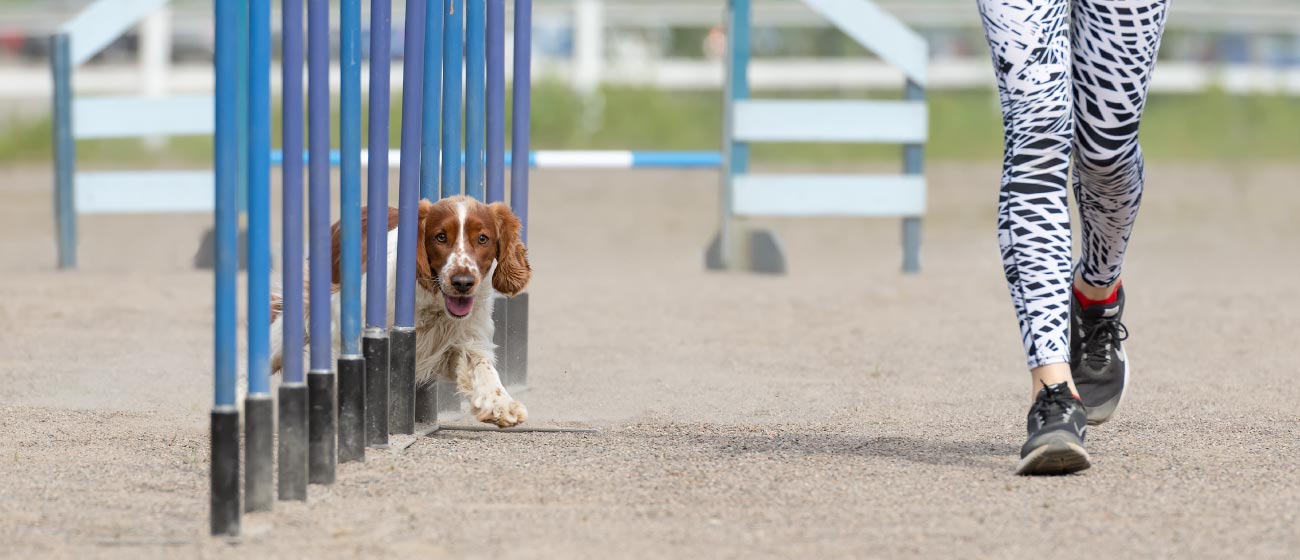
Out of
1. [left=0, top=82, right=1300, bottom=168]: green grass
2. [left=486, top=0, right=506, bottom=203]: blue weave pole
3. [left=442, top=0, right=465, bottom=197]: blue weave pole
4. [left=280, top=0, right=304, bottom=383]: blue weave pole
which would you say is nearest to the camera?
[left=280, top=0, right=304, bottom=383]: blue weave pole

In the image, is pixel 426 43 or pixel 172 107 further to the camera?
pixel 172 107

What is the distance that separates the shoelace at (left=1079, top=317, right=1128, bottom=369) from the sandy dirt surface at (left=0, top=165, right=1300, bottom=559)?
8.0 inches

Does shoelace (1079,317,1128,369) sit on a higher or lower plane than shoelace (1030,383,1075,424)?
higher

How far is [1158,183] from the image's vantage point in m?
14.8

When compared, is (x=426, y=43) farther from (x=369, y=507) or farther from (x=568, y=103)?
(x=568, y=103)

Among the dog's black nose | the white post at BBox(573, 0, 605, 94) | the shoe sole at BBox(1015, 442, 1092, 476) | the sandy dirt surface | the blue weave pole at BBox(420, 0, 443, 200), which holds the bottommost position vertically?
the sandy dirt surface

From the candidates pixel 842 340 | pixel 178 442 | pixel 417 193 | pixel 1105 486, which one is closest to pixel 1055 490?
pixel 1105 486

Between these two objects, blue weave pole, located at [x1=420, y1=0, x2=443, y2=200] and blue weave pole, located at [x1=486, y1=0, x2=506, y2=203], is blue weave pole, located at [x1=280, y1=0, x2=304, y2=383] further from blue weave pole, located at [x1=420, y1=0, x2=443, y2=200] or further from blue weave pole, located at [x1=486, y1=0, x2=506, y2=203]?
blue weave pole, located at [x1=486, y1=0, x2=506, y2=203]

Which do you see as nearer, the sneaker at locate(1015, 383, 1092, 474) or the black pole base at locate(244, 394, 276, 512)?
the black pole base at locate(244, 394, 276, 512)

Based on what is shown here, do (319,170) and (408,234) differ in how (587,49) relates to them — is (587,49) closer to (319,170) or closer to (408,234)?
(408,234)

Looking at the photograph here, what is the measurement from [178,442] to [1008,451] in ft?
6.22

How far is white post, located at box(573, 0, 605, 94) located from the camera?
18156mm

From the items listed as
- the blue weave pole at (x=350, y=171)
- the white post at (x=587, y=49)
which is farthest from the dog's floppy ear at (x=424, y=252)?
the white post at (x=587, y=49)

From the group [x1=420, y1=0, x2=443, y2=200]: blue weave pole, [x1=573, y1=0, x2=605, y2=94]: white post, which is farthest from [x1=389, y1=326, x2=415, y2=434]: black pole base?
[x1=573, y1=0, x2=605, y2=94]: white post
